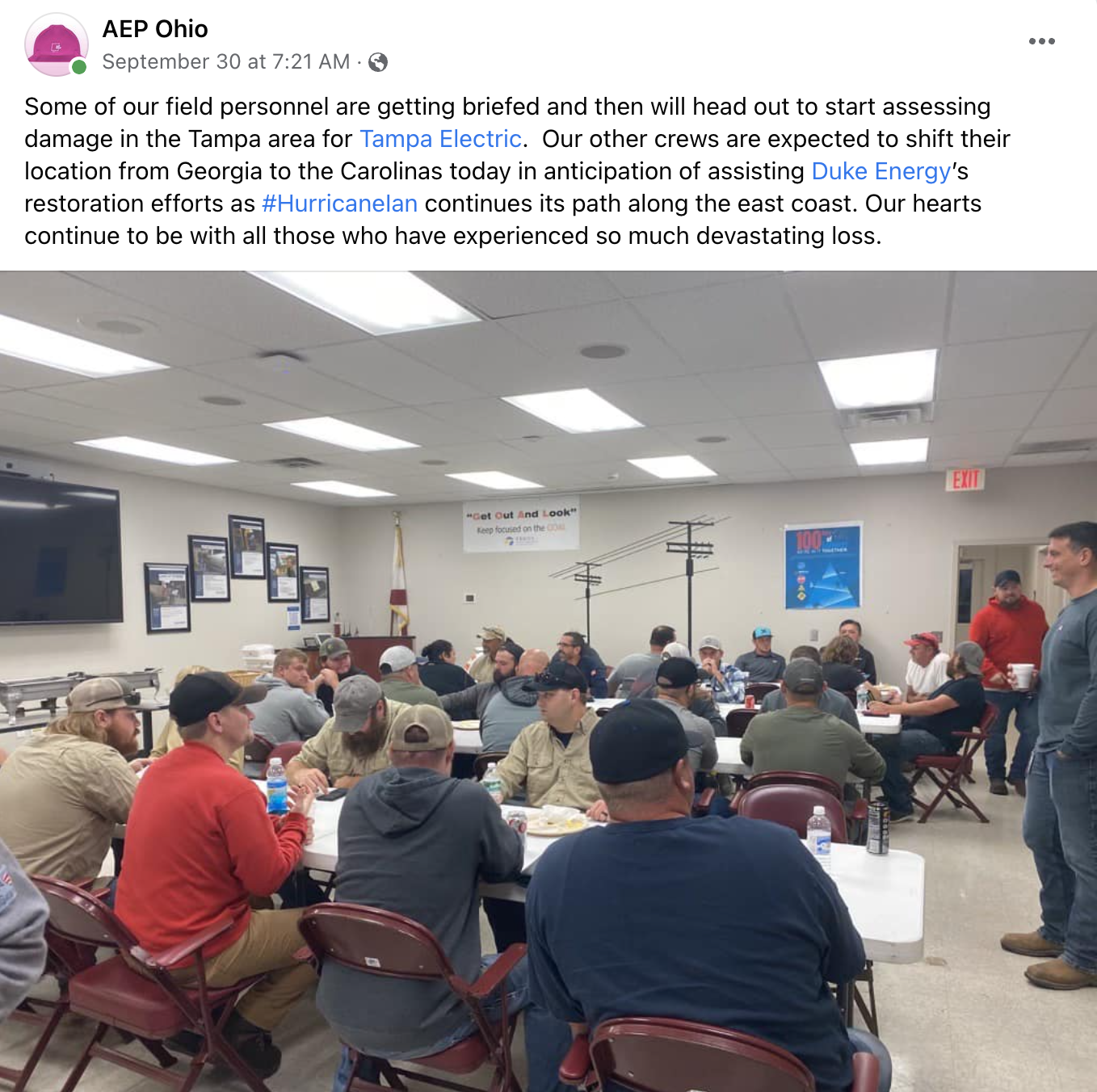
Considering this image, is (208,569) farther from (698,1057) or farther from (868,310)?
(698,1057)

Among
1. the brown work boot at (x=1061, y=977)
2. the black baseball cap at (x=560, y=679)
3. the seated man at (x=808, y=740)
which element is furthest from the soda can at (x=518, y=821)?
the brown work boot at (x=1061, y=977)

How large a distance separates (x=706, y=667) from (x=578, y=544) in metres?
3.53

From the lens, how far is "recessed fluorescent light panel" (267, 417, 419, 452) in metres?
5.87

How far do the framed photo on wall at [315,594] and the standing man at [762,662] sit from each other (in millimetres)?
5704

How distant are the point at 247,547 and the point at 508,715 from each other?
6200 mm

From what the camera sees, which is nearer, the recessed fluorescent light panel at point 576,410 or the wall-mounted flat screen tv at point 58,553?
the recessed fluorescent light panel at point 576,410

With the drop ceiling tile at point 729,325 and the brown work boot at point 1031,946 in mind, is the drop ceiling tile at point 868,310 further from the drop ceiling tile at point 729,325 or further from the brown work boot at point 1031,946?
the brown work boot at point 1031,946

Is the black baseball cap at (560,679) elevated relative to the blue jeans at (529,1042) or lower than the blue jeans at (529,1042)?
elevated

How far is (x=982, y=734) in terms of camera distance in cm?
545

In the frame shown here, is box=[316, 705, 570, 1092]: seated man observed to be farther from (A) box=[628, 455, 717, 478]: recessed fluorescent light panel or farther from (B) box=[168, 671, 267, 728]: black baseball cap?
(A) box=[628, 455, 717, 478]: recessed fluorescent light panel

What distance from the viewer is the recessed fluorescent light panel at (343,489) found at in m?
Answer: 8.72

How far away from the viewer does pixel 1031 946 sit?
3.29m
